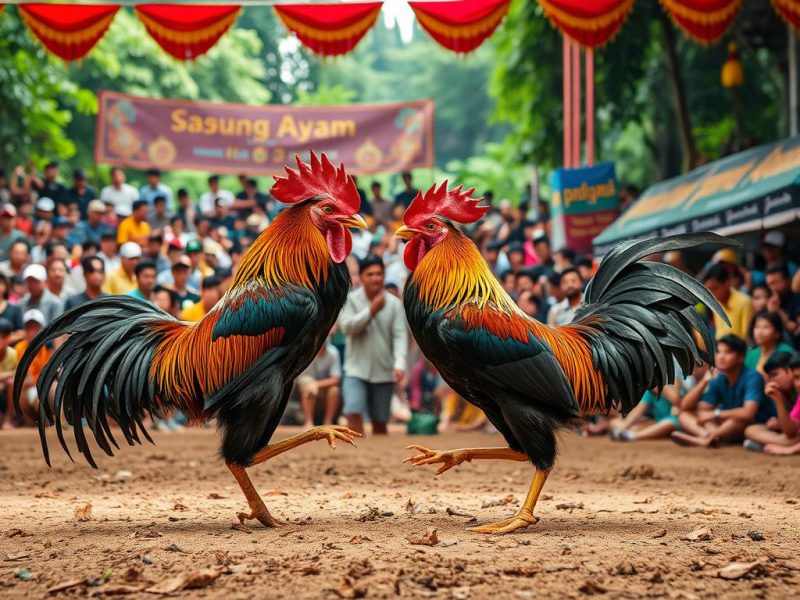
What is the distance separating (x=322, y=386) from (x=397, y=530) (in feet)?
25.5

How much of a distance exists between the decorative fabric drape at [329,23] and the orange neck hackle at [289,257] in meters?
5.92

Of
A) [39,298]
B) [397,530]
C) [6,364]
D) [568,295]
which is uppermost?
→ [39,298]

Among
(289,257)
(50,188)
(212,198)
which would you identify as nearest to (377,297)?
(289,257)

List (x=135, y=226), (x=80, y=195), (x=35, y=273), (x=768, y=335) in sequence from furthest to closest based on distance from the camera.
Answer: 1. (x=80, y=195)
2. (x=135, y=226)
3. (x=35, y=273)
4. (x=768, y=335)

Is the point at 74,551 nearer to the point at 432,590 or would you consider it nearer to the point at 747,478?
the point at 432,590

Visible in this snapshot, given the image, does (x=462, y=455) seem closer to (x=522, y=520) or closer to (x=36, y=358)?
(x=522, y=520)

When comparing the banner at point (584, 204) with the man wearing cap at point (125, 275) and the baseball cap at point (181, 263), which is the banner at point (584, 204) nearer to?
the baseball cap at point (181, 263)

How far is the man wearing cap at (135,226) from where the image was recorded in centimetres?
1614

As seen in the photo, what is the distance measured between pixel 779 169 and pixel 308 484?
5.70 metres

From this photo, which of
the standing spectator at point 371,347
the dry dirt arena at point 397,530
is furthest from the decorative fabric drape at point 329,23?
the dry dirt arena at point 397,530

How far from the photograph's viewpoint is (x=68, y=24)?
11273mm

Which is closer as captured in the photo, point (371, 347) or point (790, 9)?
point (790, 9)

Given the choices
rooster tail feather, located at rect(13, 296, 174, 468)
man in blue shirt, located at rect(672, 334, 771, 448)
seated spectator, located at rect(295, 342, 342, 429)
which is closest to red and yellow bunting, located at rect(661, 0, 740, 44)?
man in blue shirt, located at rect(672, 334, 771, 448)

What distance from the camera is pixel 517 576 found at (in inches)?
172
